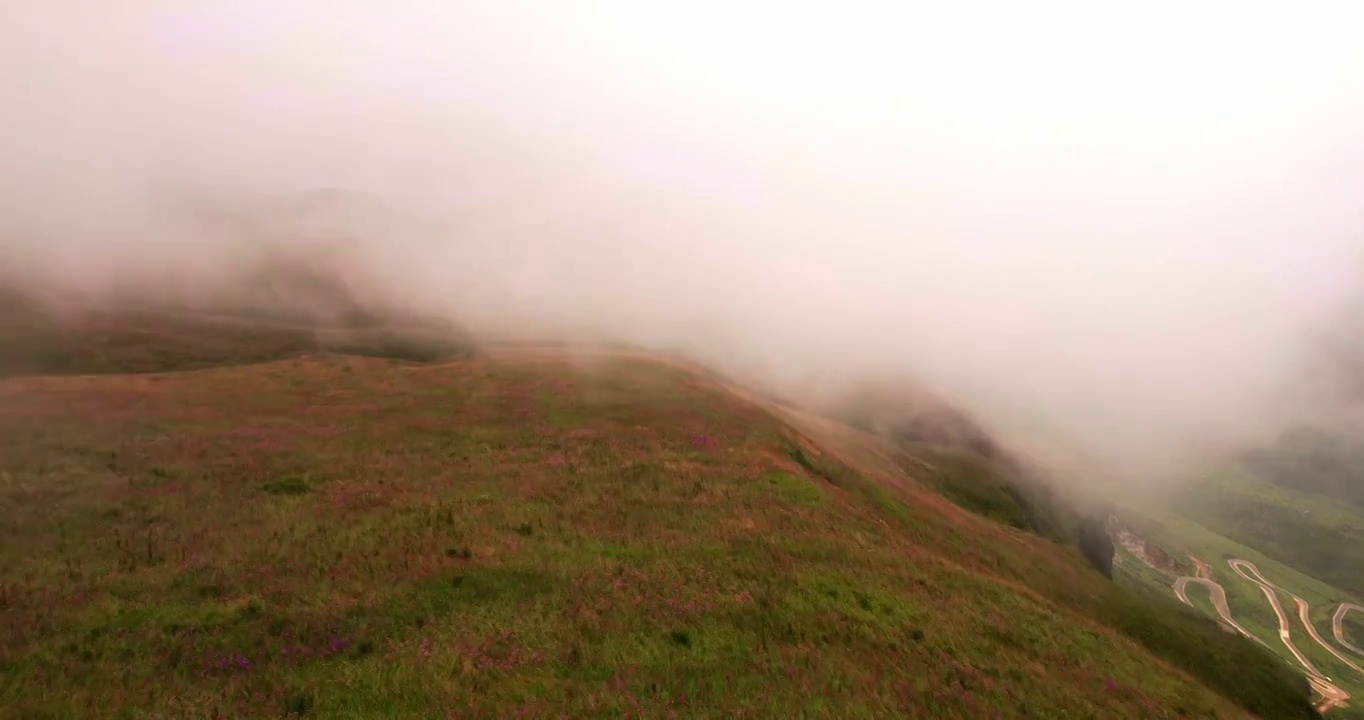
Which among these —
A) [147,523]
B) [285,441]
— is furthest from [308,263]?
[147,523]

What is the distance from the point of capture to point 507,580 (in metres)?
28.8

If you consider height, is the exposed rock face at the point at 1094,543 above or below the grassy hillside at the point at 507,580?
below

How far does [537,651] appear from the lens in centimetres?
2378

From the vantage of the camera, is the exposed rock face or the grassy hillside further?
A: the exposed rock face

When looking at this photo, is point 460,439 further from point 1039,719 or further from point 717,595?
point 1039,719

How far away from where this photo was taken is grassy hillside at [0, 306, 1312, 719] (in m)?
22.0

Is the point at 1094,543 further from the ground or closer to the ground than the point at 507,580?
closer to the ground

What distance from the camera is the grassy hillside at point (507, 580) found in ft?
72.0

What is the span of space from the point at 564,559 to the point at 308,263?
157 meters

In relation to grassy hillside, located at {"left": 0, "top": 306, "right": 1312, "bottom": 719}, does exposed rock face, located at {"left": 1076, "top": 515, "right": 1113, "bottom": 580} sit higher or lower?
lower

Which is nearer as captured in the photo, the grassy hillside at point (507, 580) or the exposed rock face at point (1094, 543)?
the grassy hillside at point (507, 580)

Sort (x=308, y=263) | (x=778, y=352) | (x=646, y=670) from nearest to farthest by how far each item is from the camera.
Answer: (x=646, y=670)
(x=308, y=263)
(x=778, y=352)

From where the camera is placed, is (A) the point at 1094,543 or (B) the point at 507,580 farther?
(A) the point at 1094,543

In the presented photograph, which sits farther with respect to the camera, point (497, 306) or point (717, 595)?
point (497, 306)
